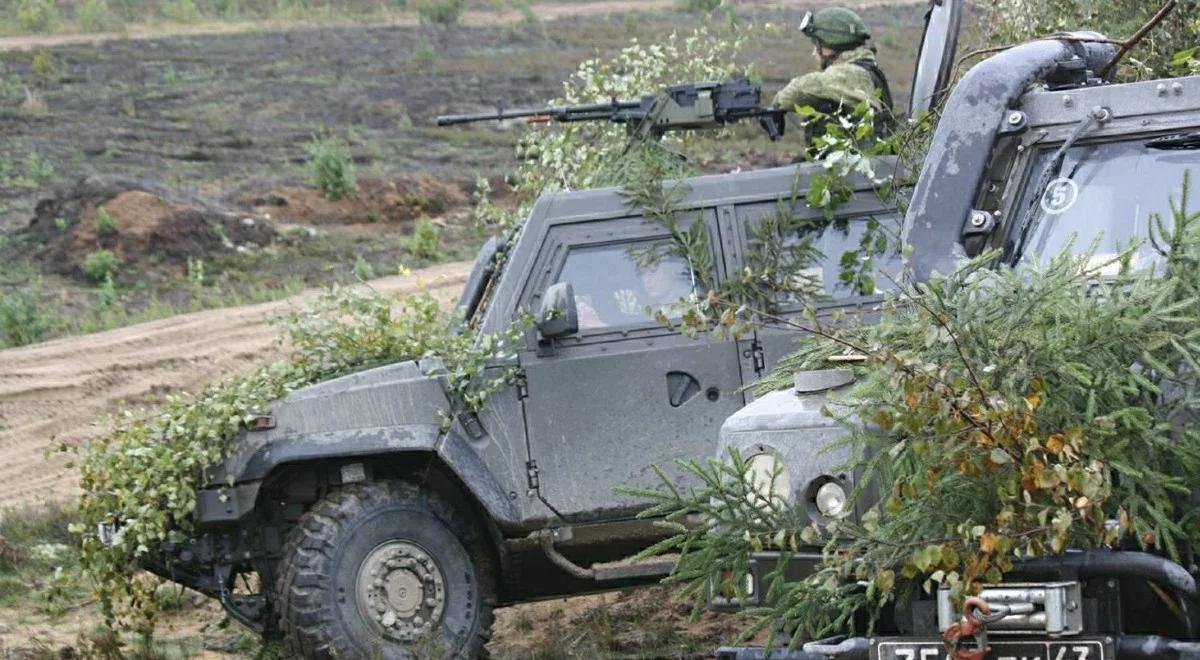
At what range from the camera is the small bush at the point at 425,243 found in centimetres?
2367

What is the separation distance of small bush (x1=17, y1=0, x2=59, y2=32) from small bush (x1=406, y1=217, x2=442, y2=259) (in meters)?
18.9

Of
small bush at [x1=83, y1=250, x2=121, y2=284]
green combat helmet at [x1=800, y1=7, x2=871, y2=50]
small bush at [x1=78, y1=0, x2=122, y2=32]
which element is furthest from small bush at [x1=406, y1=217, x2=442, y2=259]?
small bush at [x1=78, y1=0, x2=122, y2=32]

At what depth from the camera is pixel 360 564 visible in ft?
27.3

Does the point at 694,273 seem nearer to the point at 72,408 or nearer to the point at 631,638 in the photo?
the point at 631,638

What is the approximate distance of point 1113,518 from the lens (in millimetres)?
4766

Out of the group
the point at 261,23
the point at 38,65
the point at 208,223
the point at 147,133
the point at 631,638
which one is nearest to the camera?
the point at 631,638

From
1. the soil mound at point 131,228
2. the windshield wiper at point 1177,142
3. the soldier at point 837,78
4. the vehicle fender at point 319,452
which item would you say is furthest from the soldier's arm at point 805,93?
the soil mound at point 131,228

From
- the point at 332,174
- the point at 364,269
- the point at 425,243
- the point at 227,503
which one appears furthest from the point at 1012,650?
the point at 332,174

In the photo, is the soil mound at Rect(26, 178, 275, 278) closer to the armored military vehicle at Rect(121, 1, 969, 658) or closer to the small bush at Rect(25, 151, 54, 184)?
the small bush at Rect(25, 151, 54, 184)

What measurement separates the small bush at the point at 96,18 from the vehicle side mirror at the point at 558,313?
3477cm

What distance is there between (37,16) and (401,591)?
34509mm

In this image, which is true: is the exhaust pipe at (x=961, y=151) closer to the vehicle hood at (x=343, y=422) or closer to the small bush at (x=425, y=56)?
the vehicle hood at (x=343, y=422)

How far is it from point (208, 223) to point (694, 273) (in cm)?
1638

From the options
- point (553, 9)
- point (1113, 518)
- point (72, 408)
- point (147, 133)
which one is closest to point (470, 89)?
point (147, 133)
